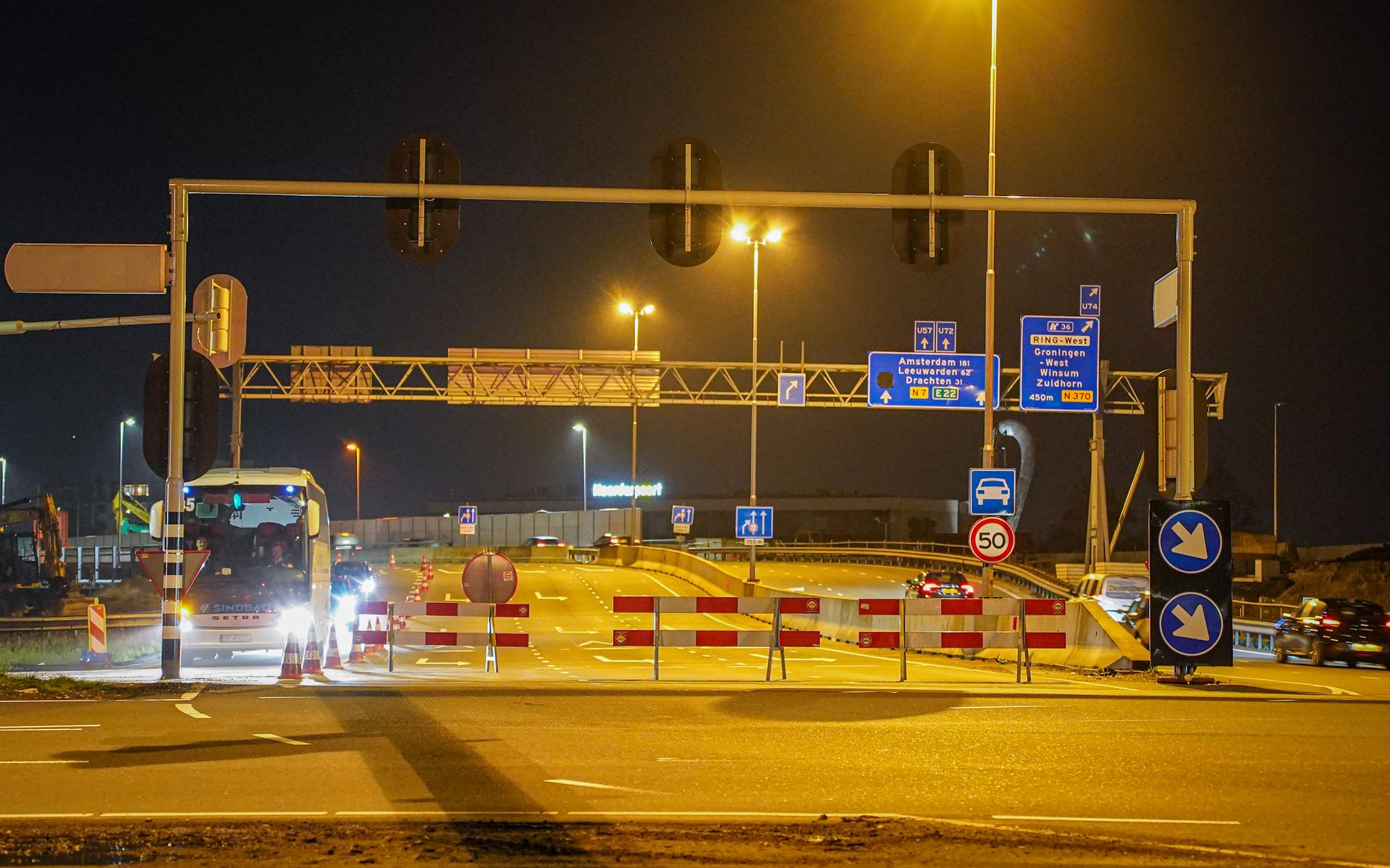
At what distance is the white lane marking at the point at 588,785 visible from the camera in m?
9.90

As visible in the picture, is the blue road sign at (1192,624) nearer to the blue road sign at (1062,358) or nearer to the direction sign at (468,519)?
the blue road sign at (1062,358)

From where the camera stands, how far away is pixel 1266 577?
6047 centimetres

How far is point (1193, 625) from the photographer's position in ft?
59.7

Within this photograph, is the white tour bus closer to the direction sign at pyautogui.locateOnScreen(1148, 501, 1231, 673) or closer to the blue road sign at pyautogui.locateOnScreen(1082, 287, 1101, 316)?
the direction sign at pyautogui.locateOnScreen(1148, 501, 1231, 673)

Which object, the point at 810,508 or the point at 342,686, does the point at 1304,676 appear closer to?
the point at 342,686

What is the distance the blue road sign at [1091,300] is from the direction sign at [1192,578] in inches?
630

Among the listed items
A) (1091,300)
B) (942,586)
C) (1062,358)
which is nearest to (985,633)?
(1062,358)

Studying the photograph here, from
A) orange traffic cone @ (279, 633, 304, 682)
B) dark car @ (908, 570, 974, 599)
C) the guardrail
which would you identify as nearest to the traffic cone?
orange traffic cone @ (279, 633, 304, 682)

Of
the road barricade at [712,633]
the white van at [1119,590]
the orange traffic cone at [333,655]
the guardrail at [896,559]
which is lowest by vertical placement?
the guardrail at [896,559]

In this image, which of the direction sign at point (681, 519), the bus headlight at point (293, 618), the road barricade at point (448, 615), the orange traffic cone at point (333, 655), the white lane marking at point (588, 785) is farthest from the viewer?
the direction sign at point (681, 519)

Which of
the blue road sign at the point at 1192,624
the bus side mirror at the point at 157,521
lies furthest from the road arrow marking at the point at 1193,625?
the bus side mirror at the point at 157,521

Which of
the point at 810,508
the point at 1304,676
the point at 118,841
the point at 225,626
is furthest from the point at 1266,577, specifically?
the point at 810,508

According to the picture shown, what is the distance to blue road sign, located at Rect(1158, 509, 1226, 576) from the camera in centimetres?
1806

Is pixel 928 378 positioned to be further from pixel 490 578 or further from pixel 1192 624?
pixel 1192 624
